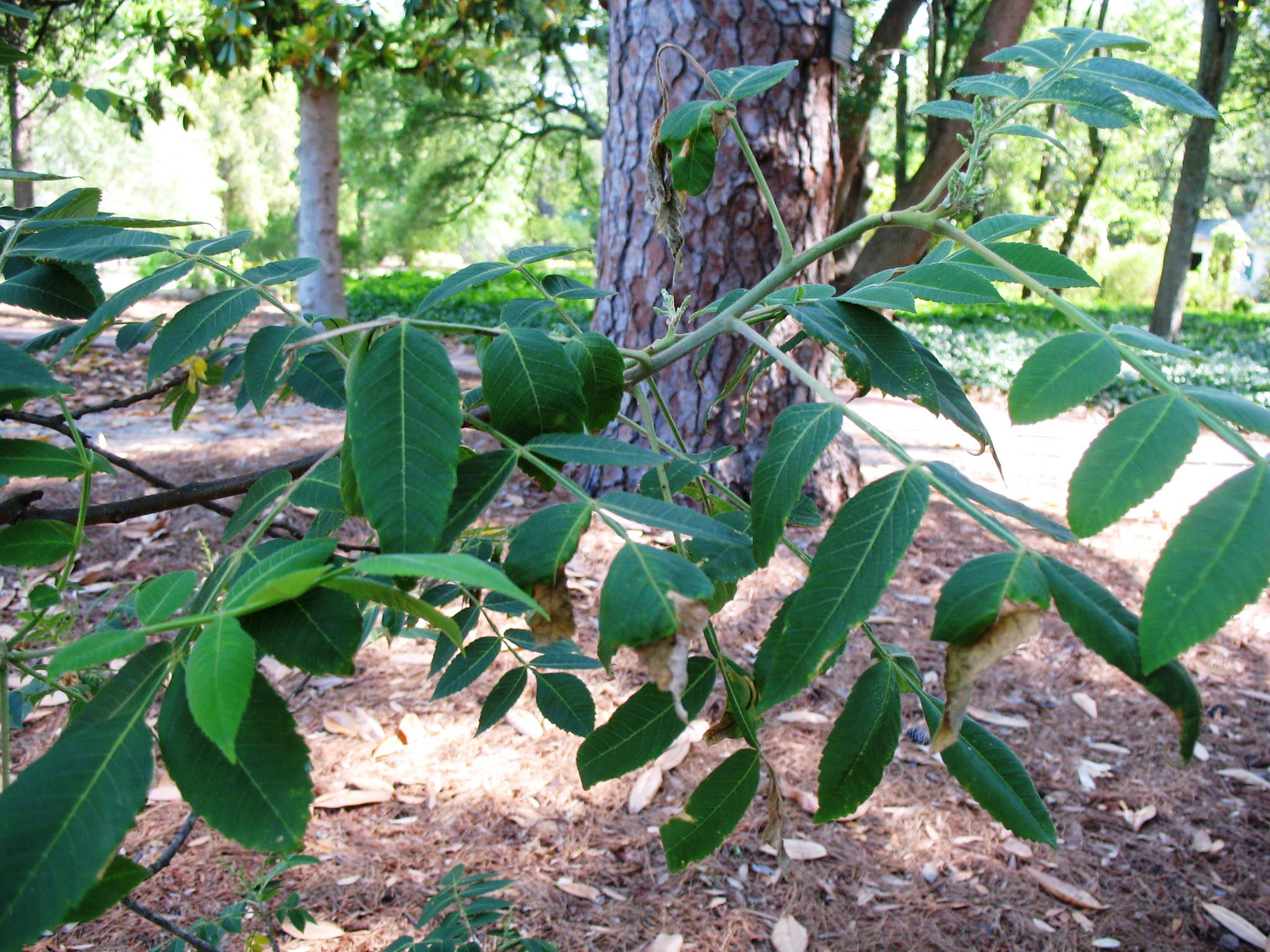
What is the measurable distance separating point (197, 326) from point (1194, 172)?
1407cm

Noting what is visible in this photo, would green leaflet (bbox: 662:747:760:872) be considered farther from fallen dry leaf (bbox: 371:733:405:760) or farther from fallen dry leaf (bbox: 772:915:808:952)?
fallen dry leaf (bbox: 371:733:405:760)

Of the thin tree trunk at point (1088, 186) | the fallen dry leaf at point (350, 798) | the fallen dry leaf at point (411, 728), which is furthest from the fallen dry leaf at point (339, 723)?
the thin tree trunk at point (1088, 186)

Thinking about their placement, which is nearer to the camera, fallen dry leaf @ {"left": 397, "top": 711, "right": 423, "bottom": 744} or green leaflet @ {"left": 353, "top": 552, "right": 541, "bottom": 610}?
green leaflet @ {"left": 353, "top": 552, "right": 541, "bottom": 610}

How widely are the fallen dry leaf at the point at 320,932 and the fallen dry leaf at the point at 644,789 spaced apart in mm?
812

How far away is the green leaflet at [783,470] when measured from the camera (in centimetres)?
68

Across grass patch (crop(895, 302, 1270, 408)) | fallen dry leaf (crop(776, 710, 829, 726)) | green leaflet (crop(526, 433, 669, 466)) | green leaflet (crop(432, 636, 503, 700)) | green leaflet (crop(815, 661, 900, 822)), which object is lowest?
grass patch (crop(895, 302, 1270, 408))

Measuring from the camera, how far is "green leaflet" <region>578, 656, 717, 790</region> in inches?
30.6

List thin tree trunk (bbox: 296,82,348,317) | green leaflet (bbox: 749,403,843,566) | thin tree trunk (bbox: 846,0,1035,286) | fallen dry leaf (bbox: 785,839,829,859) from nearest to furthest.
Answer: green leaflet (bbox: 749,403,843,566), fallen dry leaf (bbox: 785,839,829,859), thin tree trunk (bbox: 846,0,1035,286), thin tree trunk (bbox: 296,82,348,317)

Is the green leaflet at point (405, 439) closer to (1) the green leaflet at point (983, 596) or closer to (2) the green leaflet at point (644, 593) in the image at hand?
(2) the green leaflet at point (644, 593)

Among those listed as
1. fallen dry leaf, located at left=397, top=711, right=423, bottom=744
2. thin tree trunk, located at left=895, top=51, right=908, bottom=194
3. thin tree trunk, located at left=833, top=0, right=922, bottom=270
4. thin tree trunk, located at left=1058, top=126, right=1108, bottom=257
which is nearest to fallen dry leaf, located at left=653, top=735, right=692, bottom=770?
fallen dry leaf, located at left=397, top=711, right=423, bottom=744

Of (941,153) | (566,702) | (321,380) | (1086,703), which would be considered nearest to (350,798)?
(566,702)

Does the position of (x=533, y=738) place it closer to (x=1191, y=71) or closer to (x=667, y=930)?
(x=667, y=930)

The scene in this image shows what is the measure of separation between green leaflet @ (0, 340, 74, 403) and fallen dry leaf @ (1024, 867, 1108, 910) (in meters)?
2.45

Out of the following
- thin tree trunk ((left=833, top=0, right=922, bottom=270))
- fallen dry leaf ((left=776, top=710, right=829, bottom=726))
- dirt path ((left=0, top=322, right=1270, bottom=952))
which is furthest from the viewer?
thin tree trunk ((left=833, top=0, right=922, bottom=270))
